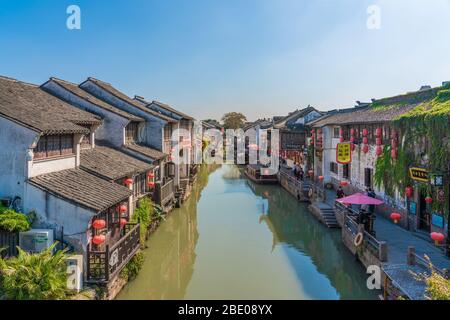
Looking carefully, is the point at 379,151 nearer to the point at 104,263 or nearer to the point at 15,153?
the point at 104,263

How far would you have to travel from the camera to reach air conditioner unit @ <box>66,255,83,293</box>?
9945 millimetres

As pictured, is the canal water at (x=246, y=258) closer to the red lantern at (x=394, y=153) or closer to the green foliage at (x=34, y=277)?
the green foliage at (x=34, y=277)

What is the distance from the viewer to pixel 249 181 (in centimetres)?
4281

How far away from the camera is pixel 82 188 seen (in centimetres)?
1191

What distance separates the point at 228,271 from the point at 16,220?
27.8 feet

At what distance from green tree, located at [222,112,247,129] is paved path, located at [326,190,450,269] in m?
93.2

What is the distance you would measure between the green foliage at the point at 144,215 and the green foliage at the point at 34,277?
7.39m

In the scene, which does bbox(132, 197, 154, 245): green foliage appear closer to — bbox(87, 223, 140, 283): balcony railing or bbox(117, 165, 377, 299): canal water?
bbox(117, 165, 377, 299): canal water

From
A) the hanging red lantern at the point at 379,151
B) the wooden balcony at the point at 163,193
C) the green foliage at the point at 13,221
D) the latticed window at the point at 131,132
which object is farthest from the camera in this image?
the latticed window at the point at 131,132

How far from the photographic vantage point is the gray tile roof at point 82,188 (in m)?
10.8

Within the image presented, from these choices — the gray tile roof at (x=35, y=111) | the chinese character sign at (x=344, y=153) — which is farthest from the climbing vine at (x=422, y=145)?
the gray tile roof at (x=35, y=111)

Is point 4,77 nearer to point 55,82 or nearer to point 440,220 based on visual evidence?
point 55,82

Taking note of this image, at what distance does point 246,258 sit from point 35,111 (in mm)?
10923
